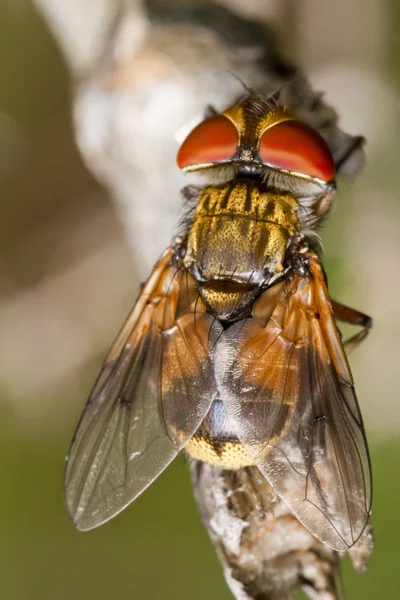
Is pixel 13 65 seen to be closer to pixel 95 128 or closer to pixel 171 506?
pixel 95 128

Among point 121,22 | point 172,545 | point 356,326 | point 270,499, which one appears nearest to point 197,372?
point 270,499

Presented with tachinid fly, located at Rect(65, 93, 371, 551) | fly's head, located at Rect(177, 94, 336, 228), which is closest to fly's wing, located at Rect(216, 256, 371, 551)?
tachinid fly, located at Rect(65, 93, 371, 551)

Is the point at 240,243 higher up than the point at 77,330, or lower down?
lower down

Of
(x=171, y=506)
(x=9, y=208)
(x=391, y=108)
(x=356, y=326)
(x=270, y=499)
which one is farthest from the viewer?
(x=9, y=208)

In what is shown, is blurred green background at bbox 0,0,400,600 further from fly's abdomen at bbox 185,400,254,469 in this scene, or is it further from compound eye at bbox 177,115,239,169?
fly's abdomen at bbox 185,400,254,469

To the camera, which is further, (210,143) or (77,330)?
(77,330)

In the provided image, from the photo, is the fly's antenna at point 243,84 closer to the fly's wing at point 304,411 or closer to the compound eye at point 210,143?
the compound eye at point 210,143

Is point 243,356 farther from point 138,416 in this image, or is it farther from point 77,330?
point 77,330

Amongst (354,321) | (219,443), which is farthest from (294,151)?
(219,443)
